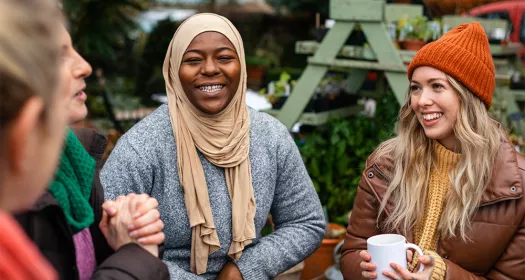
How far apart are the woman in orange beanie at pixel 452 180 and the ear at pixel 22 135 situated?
1.53m

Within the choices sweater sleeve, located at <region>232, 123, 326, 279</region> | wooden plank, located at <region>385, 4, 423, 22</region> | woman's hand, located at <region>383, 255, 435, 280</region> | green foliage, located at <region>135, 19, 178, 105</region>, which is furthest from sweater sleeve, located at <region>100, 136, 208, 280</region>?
green foliage, located at <region>135, 19, 178, 105</region>

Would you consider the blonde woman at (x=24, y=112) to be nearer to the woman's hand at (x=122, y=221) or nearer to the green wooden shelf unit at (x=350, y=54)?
the woman's hand at (x=122, y=221)

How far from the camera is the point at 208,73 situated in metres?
2.51

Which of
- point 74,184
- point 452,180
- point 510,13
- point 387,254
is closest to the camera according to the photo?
point 74,184

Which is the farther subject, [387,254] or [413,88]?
[413,88]

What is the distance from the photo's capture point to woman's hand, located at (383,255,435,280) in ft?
6.77

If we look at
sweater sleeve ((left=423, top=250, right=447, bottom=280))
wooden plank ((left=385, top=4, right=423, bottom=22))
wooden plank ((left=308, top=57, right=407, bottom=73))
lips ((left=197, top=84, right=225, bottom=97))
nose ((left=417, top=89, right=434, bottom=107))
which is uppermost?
wooden plank ((left=385, top=4, right=423, bottom=22))

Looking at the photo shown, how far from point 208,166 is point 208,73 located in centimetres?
38

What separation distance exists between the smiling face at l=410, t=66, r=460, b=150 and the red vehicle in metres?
5.58

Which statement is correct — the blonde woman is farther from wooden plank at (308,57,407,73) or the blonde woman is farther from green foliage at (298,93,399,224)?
green foliage at (298,93,399,224)

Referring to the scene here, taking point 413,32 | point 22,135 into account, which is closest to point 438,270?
point 22,135

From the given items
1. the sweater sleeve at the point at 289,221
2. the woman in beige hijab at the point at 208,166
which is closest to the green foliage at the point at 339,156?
the sweater sleeve at the point at 289,221

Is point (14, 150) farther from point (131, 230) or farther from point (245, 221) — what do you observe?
point (245, 221)

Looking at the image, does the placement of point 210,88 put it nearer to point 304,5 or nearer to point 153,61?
point 153,61
